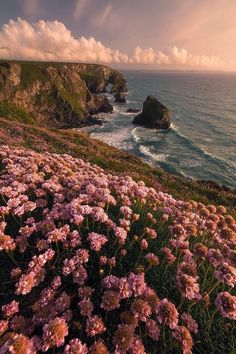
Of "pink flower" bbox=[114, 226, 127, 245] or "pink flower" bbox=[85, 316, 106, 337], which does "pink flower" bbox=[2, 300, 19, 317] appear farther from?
"pink flower" bbox=[114, 226, 127, 245]

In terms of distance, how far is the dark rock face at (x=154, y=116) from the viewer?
86438 millimetres

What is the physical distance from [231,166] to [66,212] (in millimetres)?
58089

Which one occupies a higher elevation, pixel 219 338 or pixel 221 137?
pixel 219 338

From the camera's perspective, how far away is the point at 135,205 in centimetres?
769

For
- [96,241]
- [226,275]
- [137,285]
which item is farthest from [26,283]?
[226,275]

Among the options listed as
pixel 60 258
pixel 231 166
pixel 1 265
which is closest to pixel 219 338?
pixel 60 258

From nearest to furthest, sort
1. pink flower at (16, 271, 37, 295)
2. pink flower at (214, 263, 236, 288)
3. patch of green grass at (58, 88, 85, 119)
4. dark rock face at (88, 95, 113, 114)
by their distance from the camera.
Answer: pink flower at (16, 271, 37, 295) < pink flower at (214, 263, 236, 288) < patch of green grass at (58, 88, 85, 119) < dark rock face at (88, 95, 113, 114)

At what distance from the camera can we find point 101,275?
15.1ft

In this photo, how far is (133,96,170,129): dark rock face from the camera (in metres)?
86.4

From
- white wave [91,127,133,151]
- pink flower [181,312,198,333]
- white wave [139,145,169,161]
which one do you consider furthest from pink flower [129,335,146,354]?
white wave [91,127,133,151]

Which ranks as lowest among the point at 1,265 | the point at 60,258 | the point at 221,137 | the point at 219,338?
the point at 221,137

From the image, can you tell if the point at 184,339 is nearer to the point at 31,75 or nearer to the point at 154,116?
the point at 154,116

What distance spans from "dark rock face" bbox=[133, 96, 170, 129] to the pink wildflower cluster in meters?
81.5

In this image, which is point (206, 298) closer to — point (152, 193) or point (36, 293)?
point (36, 293)
